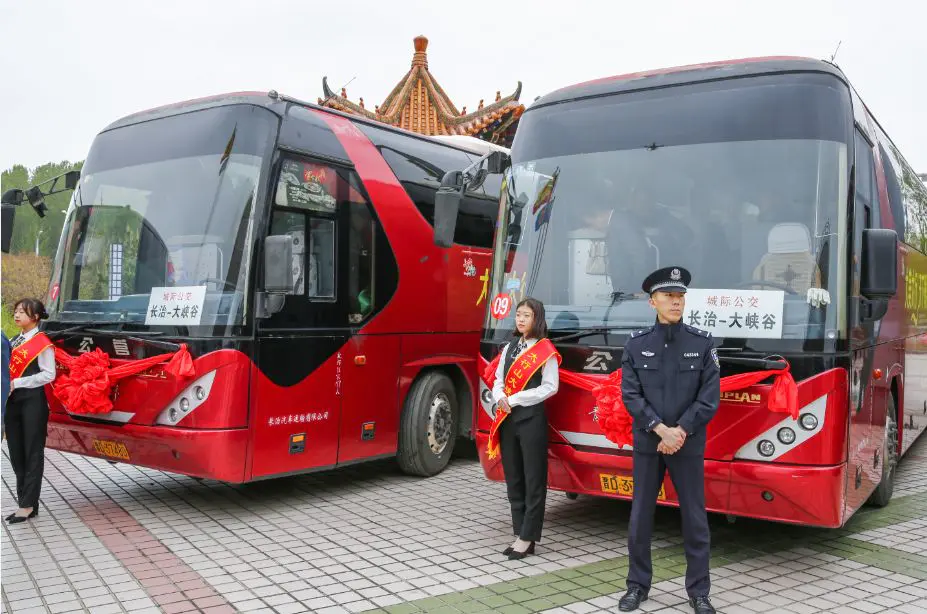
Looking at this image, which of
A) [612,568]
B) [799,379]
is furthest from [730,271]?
[612,568]

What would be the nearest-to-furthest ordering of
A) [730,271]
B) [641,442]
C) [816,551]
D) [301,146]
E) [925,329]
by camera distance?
[641,442] → [730,271] → [816,551] → [301,146] → [925,329]

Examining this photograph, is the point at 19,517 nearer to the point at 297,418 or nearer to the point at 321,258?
the point at 297,418

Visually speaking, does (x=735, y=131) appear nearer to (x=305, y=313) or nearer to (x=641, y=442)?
(x=641, y=442)

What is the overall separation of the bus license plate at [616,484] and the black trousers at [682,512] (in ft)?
2.27

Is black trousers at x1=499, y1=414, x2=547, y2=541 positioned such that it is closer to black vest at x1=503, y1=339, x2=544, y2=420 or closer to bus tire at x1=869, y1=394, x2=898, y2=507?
black vest at x1=503, y1=339, x2=544, y2=420

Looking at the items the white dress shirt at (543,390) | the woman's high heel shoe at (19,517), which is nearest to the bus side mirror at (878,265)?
the white dress shirt at (543,390)

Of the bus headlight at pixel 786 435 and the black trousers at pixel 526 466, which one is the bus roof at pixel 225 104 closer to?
the black trousers at pixel 526 466

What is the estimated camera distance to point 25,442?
259 inches

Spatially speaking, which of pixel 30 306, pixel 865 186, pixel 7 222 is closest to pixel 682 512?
pixel 865 186

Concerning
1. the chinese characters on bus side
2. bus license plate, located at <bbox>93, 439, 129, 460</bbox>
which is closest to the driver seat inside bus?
the chinese characters on bus side

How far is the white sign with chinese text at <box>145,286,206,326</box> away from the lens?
21.3ft

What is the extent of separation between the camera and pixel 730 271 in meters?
5.32

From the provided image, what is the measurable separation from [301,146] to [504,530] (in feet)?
11.1

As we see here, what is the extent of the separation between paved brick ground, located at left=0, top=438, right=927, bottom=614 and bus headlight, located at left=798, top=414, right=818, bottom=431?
0.96 meters
